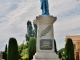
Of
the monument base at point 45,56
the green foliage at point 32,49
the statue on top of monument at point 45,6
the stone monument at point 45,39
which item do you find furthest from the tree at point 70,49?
the monument base at point 45,56

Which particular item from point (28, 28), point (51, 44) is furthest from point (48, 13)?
point (28, 28)

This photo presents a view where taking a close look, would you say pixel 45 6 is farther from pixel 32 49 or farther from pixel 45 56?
pixel 32 49

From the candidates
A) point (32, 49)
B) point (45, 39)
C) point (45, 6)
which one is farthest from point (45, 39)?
point (32, 49)

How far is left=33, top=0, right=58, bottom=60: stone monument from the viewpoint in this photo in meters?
15.9

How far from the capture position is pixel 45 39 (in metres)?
16.1

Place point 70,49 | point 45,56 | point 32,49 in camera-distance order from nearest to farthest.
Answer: point 45,56 < point 70,49 < point 32,49

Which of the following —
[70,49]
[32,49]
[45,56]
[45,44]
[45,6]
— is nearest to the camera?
[45,56]

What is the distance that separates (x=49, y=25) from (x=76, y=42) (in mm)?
27514

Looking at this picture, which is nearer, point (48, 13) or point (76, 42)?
point (48, 13)

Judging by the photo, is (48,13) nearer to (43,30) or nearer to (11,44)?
(43,30)

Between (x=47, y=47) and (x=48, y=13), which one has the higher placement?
(x=48, y=13)

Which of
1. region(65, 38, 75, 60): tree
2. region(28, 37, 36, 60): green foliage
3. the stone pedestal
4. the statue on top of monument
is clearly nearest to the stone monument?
the stone pedestal

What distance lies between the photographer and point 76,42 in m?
43.0

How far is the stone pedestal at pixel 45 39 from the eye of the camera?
1591 cm
